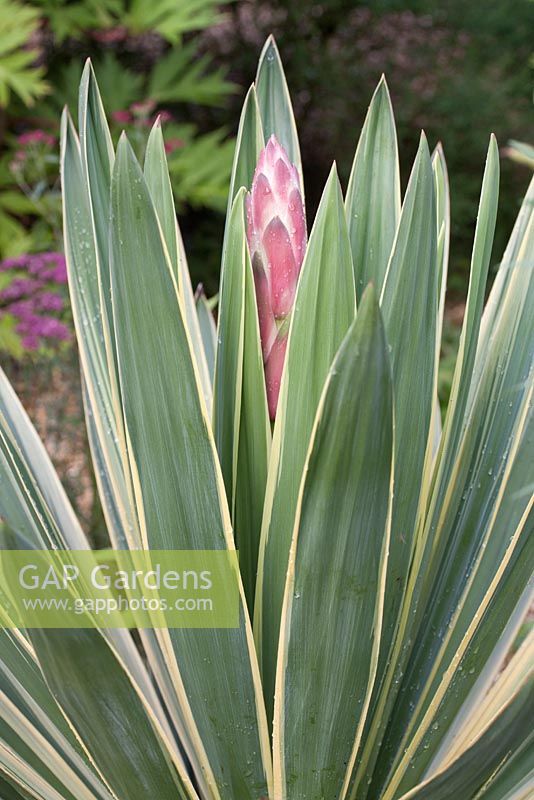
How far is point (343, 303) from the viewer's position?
0.71 m

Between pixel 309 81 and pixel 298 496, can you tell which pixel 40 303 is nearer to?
pixel 298 496

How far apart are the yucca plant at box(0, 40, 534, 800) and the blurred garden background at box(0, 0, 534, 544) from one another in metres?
3.28

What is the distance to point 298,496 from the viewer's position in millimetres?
646

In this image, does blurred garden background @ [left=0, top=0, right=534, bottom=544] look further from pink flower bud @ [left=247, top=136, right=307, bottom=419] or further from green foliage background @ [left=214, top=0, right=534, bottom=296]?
pink flower bud @ [left=247, top=136, right=307, bottom=419]

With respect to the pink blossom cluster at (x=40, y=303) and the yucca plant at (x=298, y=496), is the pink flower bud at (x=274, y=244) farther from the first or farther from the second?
the pink blossom cluster at (x=40, y=303)

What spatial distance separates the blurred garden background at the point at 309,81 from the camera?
429 centimetres

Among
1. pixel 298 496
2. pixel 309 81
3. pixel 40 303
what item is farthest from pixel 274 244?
pixel 309 81

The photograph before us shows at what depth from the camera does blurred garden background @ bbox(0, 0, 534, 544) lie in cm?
429

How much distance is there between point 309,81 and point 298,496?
17.6 feet

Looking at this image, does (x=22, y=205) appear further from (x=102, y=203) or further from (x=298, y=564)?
(x=298, y=564)

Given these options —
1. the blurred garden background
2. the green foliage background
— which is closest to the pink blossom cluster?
the blurred garden background

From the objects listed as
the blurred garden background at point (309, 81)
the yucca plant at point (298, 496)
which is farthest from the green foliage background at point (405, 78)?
the yucca plant at point (298, 496)

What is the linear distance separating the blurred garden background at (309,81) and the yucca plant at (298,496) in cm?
328

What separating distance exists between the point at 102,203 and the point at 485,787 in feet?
2.05
